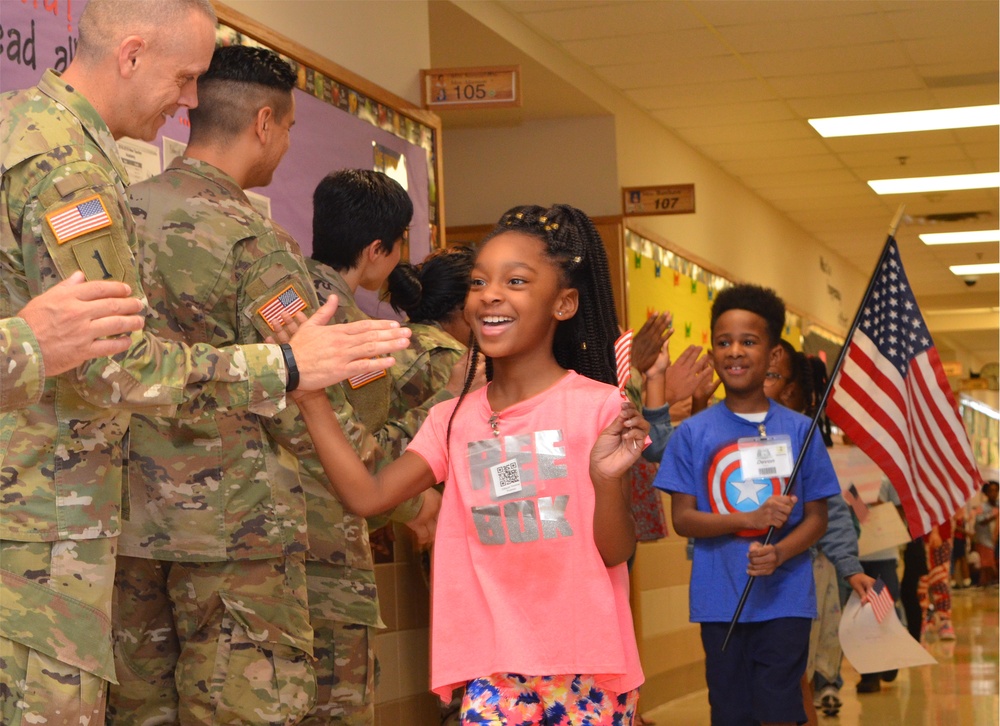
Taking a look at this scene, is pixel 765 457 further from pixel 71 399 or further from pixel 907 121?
pixel 907 121

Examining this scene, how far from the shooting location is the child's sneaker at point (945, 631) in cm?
993

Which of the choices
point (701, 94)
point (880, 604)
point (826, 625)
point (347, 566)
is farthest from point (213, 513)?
point (701, 94)

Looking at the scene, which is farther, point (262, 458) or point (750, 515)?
point (750, 515)

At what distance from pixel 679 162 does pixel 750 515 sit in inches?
263

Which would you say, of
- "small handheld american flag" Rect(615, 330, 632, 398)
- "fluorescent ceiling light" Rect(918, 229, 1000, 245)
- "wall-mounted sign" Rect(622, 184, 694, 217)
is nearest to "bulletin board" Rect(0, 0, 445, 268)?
"small handheld american flag" Rect(615, 330, 632, 398)

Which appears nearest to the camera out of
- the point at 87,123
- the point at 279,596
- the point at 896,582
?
the point at 87,123

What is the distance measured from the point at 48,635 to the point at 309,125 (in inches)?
110

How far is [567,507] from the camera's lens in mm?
2420

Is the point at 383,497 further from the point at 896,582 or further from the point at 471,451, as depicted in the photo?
the point at 896,582

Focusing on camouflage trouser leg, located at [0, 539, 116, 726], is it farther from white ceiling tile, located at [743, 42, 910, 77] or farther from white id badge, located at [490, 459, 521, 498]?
white ceiling tile, located at [743, 42, 910, 77]

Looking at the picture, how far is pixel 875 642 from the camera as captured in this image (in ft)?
13.6

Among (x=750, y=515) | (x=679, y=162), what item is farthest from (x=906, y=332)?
(x=679, y=162)

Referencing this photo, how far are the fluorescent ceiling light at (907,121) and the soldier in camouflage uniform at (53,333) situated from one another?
823 centimetres

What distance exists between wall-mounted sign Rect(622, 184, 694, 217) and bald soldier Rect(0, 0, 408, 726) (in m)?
6.13
